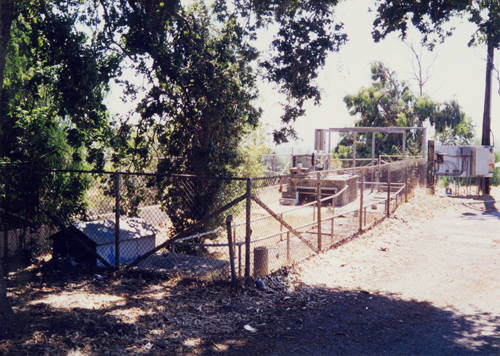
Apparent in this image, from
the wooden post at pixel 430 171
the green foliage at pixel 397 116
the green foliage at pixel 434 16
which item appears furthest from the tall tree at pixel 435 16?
the green foliage at pixel 397 116

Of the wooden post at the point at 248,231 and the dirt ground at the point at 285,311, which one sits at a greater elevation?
the wooden post at the point at 248,231

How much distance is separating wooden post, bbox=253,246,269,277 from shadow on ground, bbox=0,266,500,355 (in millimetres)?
258

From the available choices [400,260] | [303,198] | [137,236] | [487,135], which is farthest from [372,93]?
[137,236]

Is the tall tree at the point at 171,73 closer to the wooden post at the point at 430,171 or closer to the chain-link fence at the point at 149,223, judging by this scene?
the chain-link fence at the point at 149,223

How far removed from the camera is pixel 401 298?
6.73 metres

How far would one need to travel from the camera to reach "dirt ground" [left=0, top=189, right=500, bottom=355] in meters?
4.88

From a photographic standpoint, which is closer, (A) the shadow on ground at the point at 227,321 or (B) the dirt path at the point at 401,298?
(A) the shadow on ground at the point at 227,321

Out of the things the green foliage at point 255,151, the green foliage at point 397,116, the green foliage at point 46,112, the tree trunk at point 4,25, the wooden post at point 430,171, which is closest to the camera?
the tree trunk at point 4,25

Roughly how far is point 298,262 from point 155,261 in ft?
8.44

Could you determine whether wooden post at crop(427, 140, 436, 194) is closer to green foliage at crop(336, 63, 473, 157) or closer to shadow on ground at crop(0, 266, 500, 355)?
green foliage at crop(336, 63, 473, 157)

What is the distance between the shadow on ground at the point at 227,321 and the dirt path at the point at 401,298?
0.07 ft

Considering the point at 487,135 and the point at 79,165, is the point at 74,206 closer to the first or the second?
the point at 79,165

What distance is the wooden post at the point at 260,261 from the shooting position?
7266mm

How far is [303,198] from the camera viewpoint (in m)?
17.4
